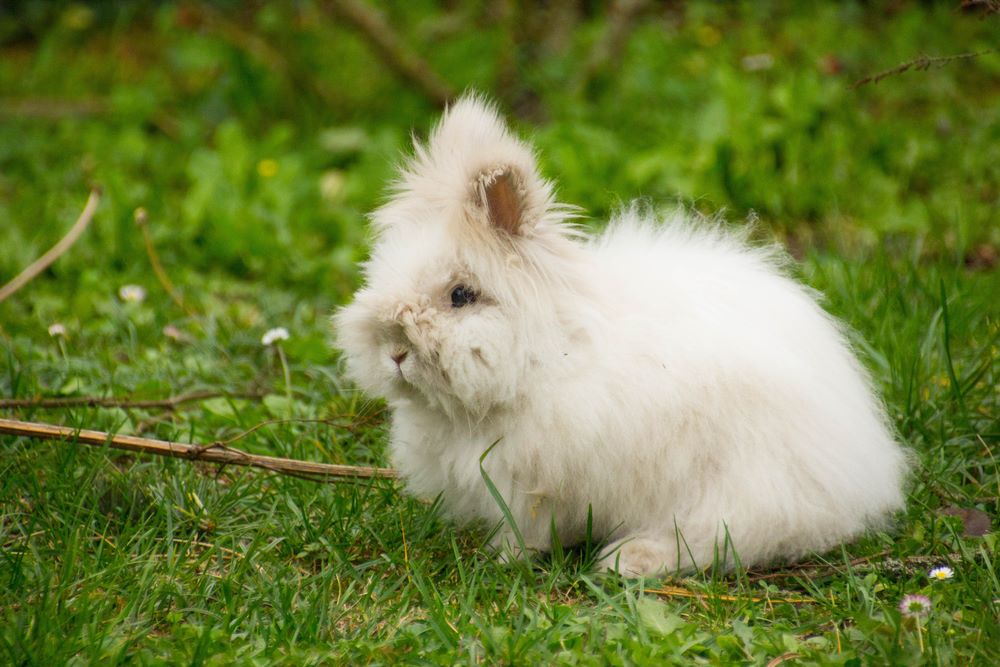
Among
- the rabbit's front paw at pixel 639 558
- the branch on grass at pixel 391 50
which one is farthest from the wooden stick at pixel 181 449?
the branch on grass at pixel 391 50

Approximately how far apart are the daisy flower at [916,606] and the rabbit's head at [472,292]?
97cm

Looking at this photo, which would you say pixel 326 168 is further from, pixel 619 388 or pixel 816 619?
pixel 816 619

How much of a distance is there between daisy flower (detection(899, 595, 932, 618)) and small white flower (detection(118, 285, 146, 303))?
3078 millimetres

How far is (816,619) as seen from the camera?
2.42 metres

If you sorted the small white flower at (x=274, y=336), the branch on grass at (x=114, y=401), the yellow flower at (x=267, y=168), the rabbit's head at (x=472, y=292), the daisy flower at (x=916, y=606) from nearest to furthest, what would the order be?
the daisy flower at (x=916, y=606)
the rabbit's head at (x=472, y=292)
the branch on grass at (x=114, y=401)
the small white flower at (x=274, y=336)
the yellow flower at (x=267, y=168)

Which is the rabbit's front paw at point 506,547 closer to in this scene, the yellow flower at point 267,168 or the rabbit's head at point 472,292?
the rabbit's head at point 472,292

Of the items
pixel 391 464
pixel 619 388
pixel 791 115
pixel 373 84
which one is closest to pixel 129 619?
pixel 391 464

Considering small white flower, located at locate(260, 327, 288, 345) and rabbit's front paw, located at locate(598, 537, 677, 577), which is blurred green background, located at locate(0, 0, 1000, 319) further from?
rabbit's front paw, located at locate(598, 537, 677, 577)

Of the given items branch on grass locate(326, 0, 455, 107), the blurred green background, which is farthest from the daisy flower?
branch on grass locate(326, 0, 455, 107)

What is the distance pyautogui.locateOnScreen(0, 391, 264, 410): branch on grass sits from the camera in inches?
128

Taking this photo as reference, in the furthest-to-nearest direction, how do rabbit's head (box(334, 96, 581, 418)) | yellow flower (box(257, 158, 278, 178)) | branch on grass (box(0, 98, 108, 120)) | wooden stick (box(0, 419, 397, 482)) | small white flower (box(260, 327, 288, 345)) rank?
branch on grass (box(0, 98, 108, 120)) → yellow flower (box(257, 158, 278, 178)) → small white flower (box(260, 327, 288, 345)) → wooden stick (box(0, 419, 397, 482)) → rabbit's head (box(334, 96, 581, 418))

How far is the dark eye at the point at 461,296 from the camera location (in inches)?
98.3

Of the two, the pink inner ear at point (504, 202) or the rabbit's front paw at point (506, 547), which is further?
the rabbit's front paw at point (506, 547)

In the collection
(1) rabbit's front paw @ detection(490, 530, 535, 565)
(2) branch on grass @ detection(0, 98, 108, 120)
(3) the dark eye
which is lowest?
(2) branch on grass @ detection(0, 98, 108, 120)
